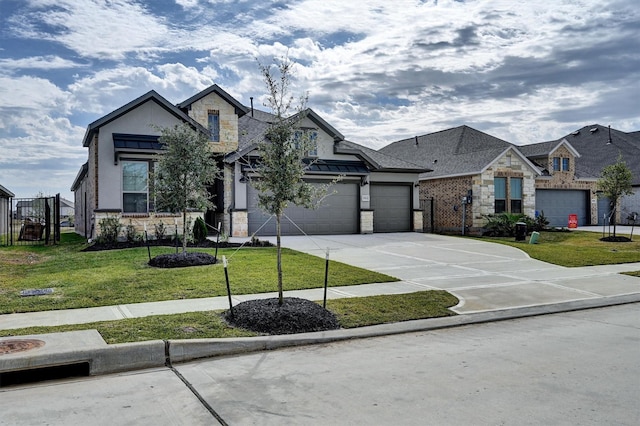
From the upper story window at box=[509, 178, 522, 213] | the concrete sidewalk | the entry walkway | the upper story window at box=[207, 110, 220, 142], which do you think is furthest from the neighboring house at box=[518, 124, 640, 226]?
the upper story window at box=[207, 110, 220, 142]

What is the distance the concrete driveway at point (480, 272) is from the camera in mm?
10156

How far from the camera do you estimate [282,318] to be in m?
7.26

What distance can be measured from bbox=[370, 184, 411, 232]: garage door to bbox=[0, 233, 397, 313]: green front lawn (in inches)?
429

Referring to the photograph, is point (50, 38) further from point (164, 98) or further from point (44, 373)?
point (44, 373)

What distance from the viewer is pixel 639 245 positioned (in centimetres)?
2067

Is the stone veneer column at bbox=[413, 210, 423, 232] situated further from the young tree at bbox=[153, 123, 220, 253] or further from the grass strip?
the grass strip

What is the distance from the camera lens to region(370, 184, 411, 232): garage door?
2559 centimetres

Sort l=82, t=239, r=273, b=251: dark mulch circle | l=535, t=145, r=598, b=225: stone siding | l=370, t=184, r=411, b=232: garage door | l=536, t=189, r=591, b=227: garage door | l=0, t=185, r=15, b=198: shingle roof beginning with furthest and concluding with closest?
1. l=536, t=189, r=591, b=227: garage door
2. l=535, t=145, r=598, b=225: stone siding
3. l=0, t=185, r=15, b=198: shingle roof
4. l=370, t=184, r=411, b=232: garage door
5. l=82, t=239, r=273, b=251: dark mulch circle

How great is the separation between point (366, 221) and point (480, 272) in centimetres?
1135

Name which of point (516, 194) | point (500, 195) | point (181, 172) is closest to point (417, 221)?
point (500, 195)

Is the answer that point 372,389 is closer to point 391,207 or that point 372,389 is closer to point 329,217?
point 329,217

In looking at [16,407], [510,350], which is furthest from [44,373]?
[510,350]

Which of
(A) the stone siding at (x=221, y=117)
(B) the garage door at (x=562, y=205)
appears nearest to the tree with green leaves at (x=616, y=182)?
(B) the garage door at (x=562, y=205)

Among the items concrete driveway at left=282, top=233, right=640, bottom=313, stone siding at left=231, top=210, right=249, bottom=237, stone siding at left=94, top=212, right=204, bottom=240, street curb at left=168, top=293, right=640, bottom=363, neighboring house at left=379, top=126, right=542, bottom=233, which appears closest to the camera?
street curb at left=168, top=293, right=640, bottom=363
